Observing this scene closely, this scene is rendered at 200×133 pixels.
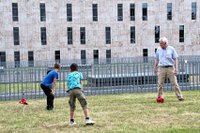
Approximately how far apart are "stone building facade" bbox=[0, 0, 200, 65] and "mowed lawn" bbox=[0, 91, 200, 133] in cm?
3111

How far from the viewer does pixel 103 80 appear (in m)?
16.1

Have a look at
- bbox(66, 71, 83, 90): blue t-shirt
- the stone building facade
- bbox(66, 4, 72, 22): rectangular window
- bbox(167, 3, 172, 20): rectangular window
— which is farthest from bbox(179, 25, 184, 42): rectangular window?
bbox(66, 71, 83, 90): blue t-shirt

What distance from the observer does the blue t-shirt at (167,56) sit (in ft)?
39.8

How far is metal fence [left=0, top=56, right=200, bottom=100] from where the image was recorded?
14.8m

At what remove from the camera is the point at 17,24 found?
4312 cm

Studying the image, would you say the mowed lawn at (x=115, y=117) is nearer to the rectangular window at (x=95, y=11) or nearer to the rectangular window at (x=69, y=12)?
the rectangular window at (x=69, y=12)

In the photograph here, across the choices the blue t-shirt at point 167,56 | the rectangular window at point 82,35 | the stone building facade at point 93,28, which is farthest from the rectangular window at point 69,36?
the blue t-shirt at point 167,56

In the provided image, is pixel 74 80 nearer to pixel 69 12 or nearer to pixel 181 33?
pixel 69 12

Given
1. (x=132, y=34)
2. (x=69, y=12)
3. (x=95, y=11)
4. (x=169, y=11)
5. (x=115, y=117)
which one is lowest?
(x=115, y=117)

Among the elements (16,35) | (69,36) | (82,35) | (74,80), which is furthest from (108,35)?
(74,80)

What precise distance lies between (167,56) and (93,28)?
33.0 m

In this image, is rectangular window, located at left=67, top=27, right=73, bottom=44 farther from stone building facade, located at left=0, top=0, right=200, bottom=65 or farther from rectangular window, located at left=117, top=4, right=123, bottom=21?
rectangular window, located at left=117, top=4, right=123, bottom=21

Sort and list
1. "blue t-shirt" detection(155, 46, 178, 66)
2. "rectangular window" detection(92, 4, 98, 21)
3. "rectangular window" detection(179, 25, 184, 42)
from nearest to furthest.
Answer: "blue t-shirt" detection(155, 46, 178, 66) < "rectangular window" detection(92, 4, 98, 21) < "rectangular window" detection(179, 25, 184, 42)

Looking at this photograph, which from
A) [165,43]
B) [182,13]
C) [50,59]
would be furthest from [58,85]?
[182,13]
